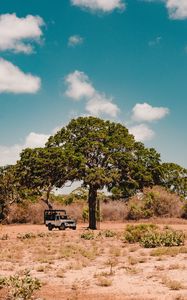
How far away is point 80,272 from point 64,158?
75.7 feet

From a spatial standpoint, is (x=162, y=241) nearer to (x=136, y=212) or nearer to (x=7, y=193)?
(x=136, y=212)

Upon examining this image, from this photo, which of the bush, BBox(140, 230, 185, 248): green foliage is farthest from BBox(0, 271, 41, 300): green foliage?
the bush

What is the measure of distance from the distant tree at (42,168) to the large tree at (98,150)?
1.25 m

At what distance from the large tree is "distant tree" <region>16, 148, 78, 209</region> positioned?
125 cm

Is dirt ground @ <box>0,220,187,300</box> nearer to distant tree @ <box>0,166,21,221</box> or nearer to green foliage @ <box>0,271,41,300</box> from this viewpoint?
green foliage @ <box>0,271,41,300</box>

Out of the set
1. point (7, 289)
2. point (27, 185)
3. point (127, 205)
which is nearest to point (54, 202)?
point (127, 205)

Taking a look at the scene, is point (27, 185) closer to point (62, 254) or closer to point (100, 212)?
point (100, 212)

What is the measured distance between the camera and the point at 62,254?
2380 cm

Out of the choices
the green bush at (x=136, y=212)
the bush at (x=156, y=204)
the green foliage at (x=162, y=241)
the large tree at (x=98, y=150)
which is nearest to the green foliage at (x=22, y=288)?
the green foliage at (x=162, y=241)

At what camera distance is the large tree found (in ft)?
135

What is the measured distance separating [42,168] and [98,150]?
223 inches

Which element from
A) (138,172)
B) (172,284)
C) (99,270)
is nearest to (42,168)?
(138,172)

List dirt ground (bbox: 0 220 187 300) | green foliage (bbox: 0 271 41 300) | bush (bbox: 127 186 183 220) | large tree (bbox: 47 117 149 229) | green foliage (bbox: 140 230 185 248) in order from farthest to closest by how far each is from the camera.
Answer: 1. bush (bbox: 127 186 183 220)
2. large tree (bbox: 47 117 149 229)
3. green foliage (bbox: 140 230 185 248)
4. dirt ground (bbox: 0 220 187 300)
5. green foliage (bbox: 0 271 41 300)

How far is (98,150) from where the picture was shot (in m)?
41.9
